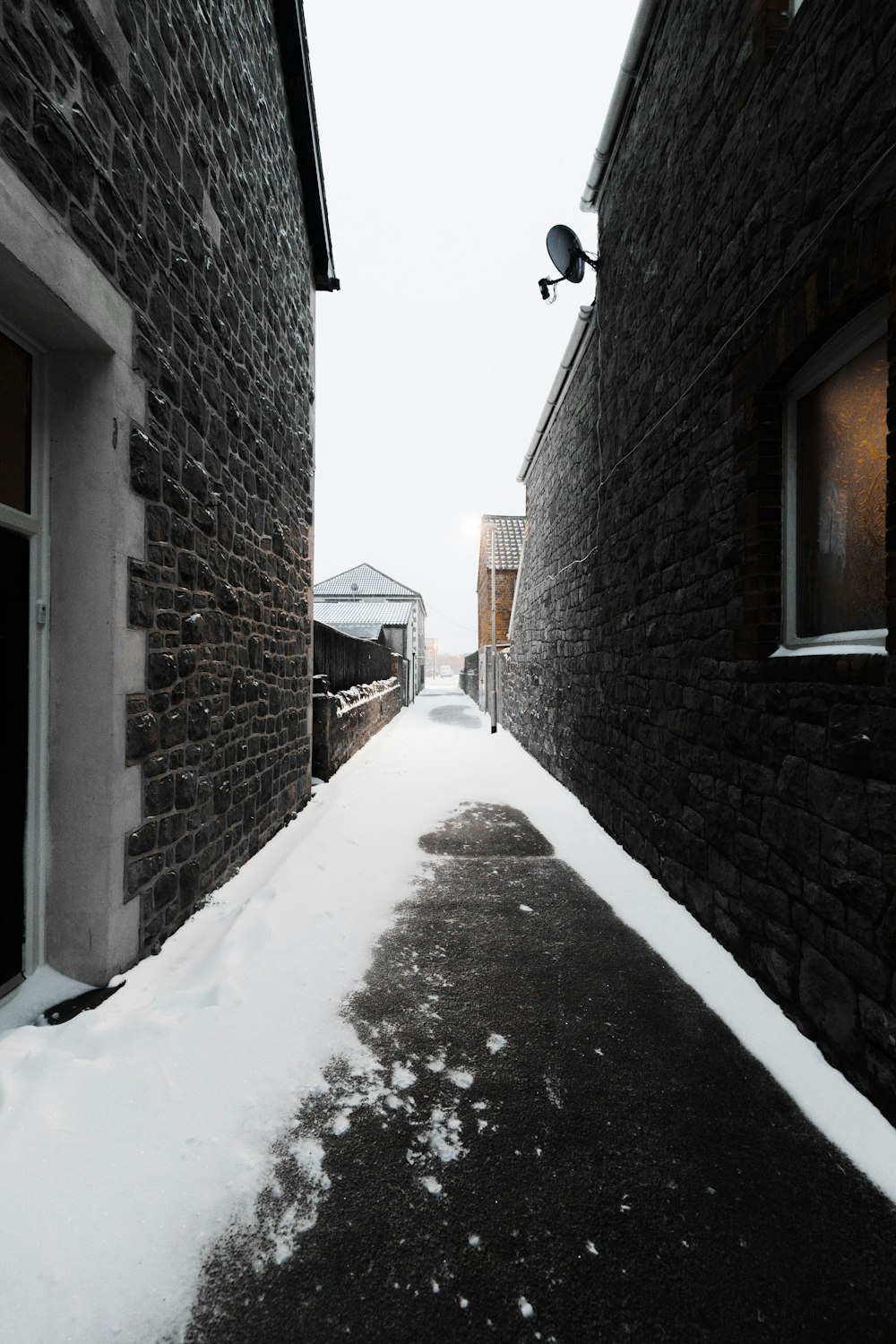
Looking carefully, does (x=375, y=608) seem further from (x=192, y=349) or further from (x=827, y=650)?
(x=827, y=650)

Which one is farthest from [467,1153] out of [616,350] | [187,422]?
[616,350]

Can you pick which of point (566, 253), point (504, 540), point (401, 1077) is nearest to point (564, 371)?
point (566, 253)

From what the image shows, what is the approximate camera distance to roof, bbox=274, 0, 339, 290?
5227mm

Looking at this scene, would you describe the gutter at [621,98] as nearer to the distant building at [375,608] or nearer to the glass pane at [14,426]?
the glass pane at [14,426]

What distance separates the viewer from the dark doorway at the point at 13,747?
238 centimetres

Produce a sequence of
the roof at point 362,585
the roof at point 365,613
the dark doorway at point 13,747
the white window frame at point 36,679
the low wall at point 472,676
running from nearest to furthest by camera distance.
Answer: the dark doorway at point 13,747 → the white window frame at point 36,679 → the low wall at point 472,676 → the roof at point 365,613 → the roof at point 362,585

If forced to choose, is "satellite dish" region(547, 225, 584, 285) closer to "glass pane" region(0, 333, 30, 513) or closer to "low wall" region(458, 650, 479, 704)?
"glass pane" region(0, 333, 30, 513)

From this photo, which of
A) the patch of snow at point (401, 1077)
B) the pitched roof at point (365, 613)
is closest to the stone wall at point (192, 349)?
the patch of snow at point (401, 1077)

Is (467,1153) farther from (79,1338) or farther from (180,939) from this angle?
(180,939)

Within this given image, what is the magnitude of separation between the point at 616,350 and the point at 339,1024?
5.55m

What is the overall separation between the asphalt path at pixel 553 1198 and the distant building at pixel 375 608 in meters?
19.1

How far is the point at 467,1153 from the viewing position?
1.81 metres

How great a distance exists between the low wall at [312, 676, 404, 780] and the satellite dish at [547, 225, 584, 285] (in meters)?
5.48

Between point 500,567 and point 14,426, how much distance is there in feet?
65.1
